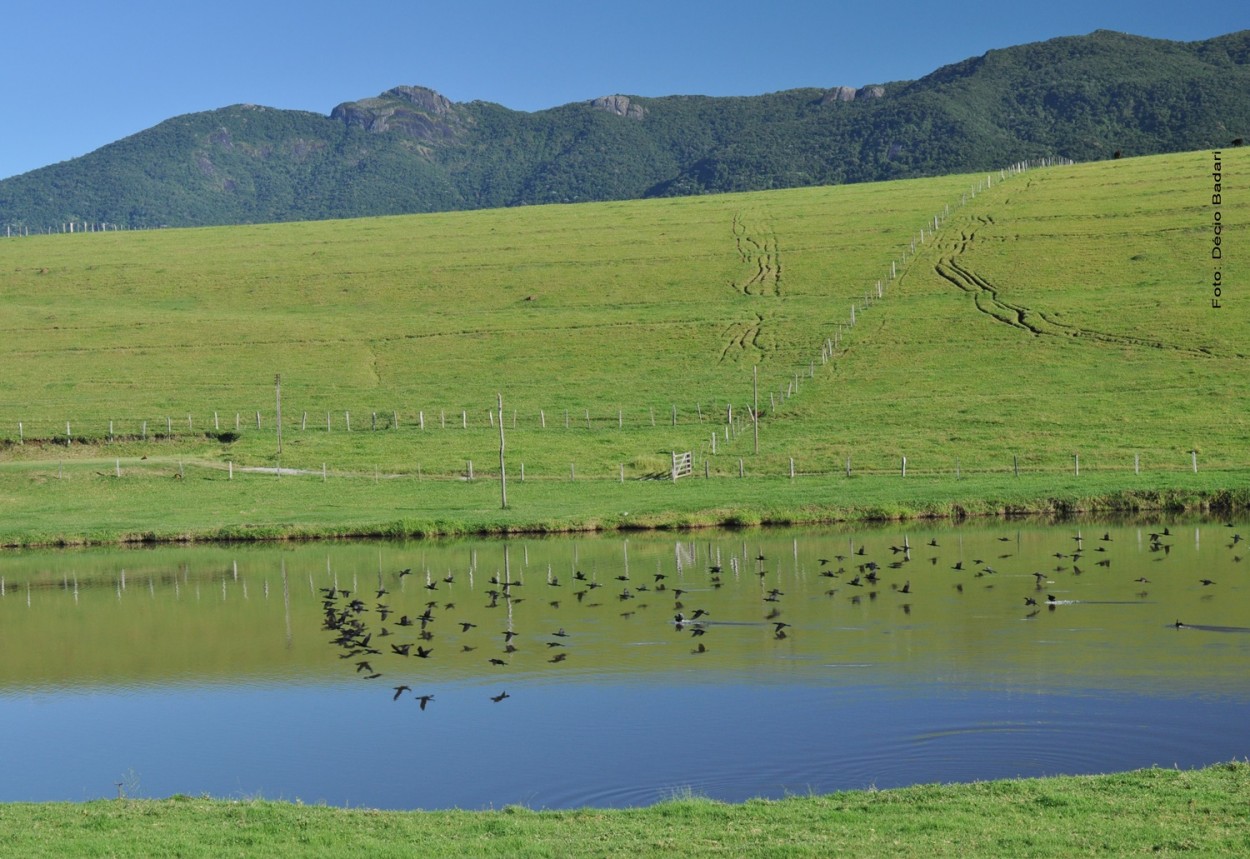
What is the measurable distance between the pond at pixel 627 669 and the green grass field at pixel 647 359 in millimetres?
Result: 10333

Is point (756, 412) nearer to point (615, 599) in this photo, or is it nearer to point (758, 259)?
point (615, 599)

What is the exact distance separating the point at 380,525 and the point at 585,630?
64.6 ft

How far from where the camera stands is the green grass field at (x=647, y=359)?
5675cm

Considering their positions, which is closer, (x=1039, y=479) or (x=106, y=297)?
(x=1039, y=479)

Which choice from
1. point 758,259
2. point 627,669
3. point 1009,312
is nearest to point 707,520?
point 627,669

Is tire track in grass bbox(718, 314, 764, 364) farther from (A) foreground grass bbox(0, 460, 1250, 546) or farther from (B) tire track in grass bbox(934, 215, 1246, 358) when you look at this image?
(A) foreground grass bbox(0, 460, 1250, 546)

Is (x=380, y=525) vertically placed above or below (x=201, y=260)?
below

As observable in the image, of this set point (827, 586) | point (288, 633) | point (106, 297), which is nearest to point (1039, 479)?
point (827, 586)

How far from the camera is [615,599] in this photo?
110 ft

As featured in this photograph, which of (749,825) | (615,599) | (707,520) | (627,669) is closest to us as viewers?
(749,825)

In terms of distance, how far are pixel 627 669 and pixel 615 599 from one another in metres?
7.56

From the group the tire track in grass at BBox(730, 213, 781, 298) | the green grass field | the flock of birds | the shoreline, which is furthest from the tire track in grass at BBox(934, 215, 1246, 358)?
the flock of birds

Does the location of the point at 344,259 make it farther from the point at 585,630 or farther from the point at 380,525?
the point at 585,630

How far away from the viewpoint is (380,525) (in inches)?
1900
